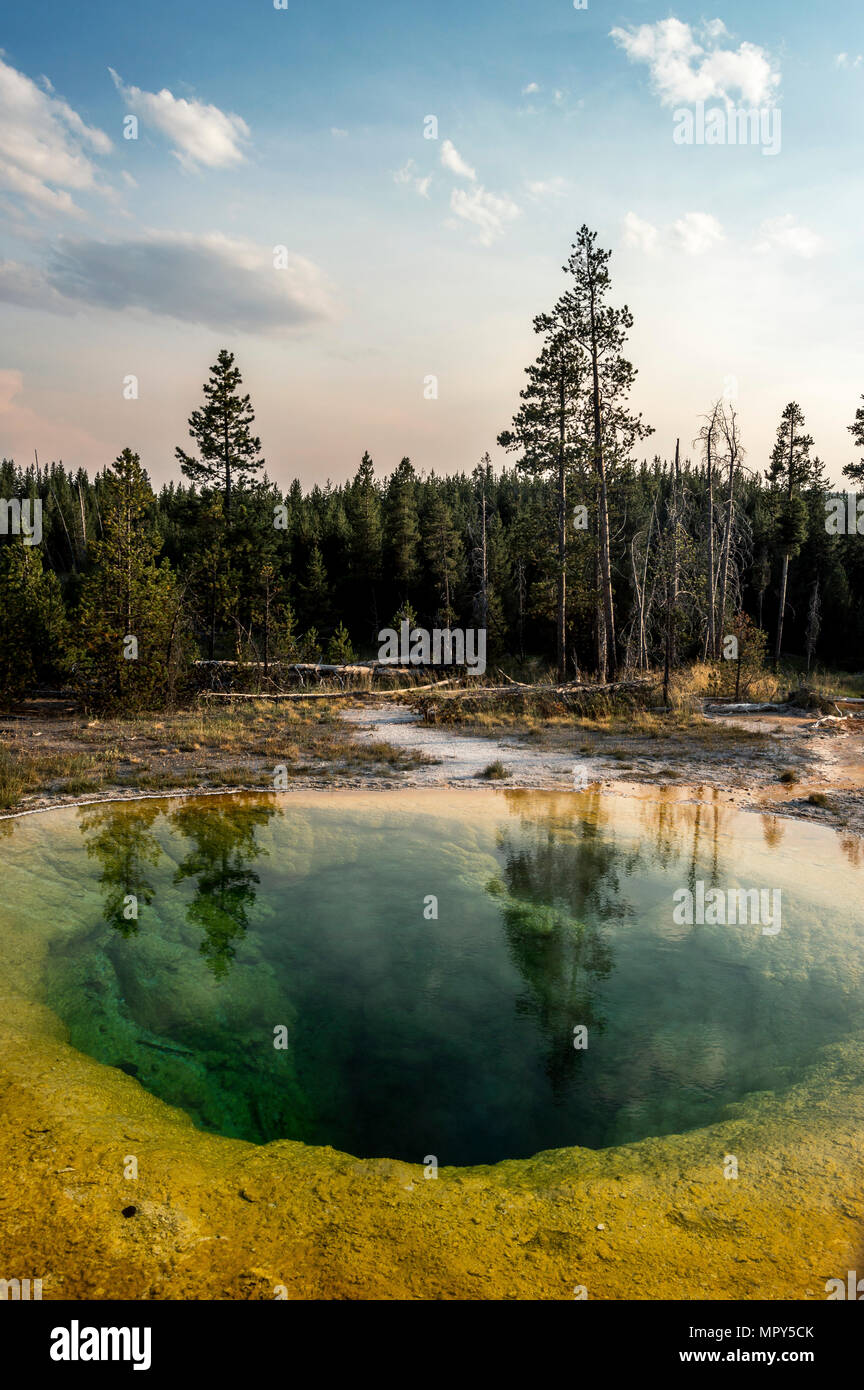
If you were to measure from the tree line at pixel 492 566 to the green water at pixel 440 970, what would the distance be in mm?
12128

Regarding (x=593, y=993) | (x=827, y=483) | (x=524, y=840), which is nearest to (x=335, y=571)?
(x=827, y=483)

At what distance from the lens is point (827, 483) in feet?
178

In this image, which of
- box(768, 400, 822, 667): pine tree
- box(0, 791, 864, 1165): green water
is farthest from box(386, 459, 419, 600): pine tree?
box(0, 791, 864, 1165): green water

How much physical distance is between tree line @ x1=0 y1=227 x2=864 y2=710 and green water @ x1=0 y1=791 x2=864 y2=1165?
12.1 m

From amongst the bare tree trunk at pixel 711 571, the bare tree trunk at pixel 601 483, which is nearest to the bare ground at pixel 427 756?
the bare tree trunk at pixel 601 483

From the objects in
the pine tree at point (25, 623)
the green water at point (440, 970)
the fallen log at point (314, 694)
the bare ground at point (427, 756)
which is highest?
the pine tree at point (25, 623)

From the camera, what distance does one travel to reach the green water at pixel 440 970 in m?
5.20

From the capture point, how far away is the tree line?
21766 millimetres

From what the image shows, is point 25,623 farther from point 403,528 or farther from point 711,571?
point 403,528

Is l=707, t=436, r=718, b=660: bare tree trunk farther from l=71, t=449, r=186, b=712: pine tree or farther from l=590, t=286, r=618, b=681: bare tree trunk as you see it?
l=71, t=449, r=186, b=712: pine tree

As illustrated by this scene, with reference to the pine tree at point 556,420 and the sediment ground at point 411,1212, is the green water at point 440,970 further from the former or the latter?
the pine tree at point 556,420

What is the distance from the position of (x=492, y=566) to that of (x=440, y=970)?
46.2m

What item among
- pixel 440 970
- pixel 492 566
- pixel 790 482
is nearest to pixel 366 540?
pixel 492 566
